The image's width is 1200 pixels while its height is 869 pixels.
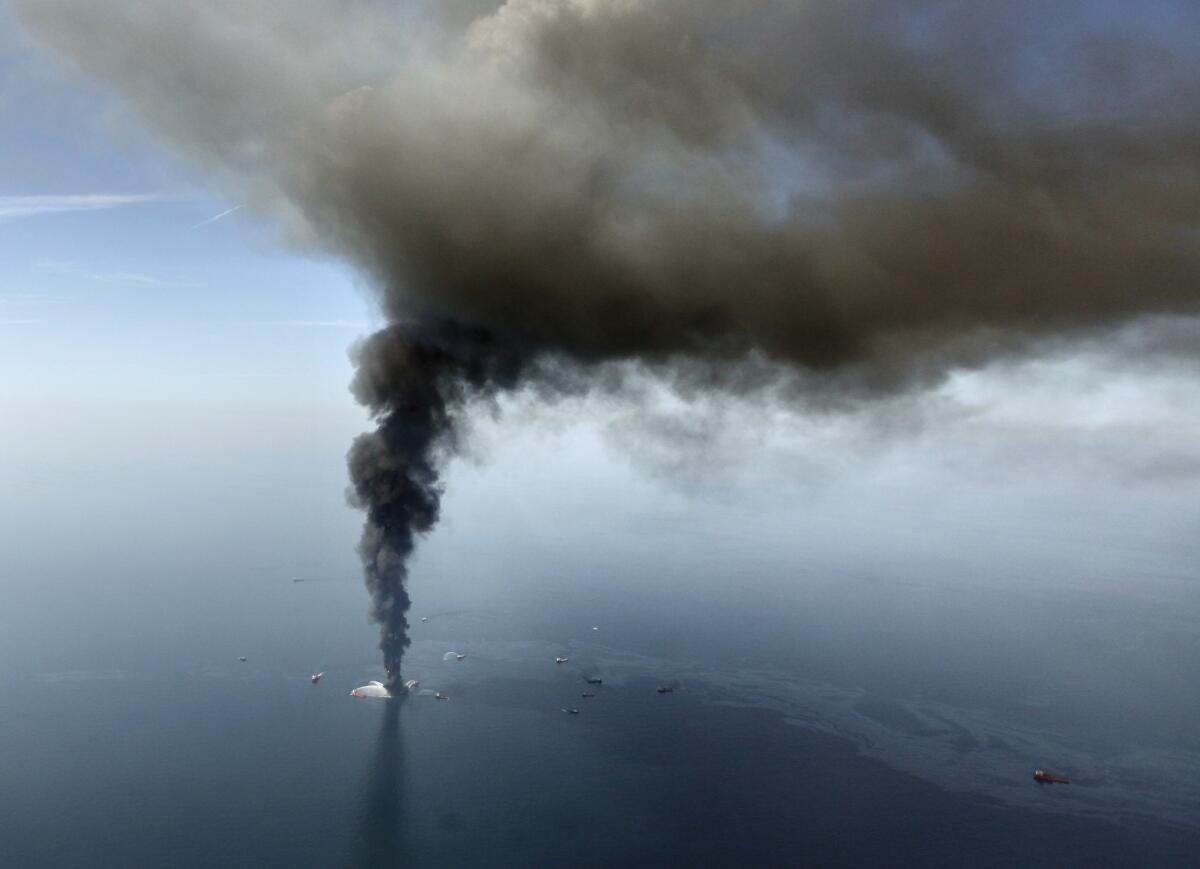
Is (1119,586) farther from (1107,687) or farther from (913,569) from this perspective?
(1107,687)

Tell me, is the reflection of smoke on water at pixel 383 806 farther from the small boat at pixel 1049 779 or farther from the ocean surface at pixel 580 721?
the small boat at pixel 1049 779

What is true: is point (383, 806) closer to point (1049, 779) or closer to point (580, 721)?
point (580, 721)

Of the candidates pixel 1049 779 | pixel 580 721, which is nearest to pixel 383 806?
pixel 580 721

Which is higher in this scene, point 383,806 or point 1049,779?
point 1049,779

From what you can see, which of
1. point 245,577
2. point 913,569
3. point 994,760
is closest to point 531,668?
point 994,760

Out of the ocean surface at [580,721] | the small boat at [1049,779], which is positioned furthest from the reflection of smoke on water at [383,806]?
the small boat at [1049,779]

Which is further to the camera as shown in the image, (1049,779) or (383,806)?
(1049,779)
